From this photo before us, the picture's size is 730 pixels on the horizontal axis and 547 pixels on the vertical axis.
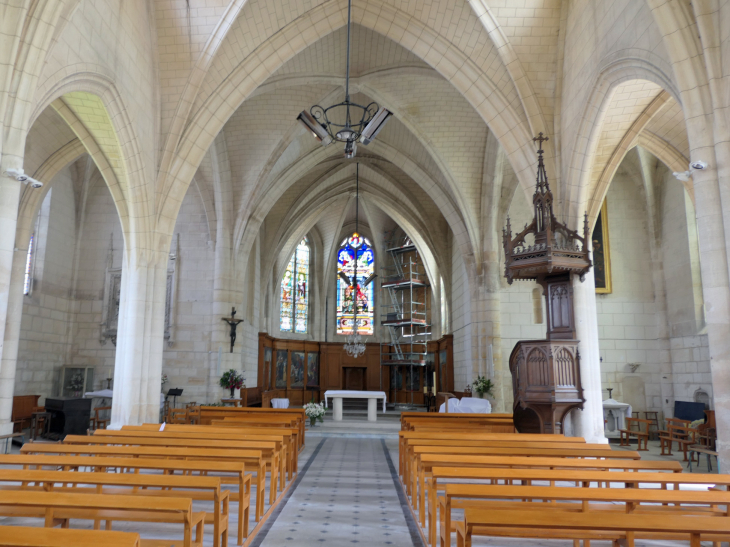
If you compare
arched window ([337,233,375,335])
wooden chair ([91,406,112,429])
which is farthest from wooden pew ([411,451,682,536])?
arched window ([337,233,375,335])

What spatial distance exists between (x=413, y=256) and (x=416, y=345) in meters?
3.84

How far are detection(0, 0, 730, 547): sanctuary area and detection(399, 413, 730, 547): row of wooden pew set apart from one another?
0.03 meters

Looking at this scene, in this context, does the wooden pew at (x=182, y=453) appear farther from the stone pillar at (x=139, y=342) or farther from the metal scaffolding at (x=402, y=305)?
the metal scaffolding at (x=402, y=305)

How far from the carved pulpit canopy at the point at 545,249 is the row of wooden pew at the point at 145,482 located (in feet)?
14.1

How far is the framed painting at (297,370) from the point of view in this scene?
2280 cm

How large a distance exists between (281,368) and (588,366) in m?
15.0

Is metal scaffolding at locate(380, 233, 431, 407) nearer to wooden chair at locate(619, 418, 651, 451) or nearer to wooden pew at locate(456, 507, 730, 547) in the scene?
wooden chair at locate(619, 418, 651, 451)

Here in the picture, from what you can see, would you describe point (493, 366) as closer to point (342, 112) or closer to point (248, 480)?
point (342, 112)

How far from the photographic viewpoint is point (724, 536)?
2.91 m

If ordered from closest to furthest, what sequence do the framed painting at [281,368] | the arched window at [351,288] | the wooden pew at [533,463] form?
1. the wooden pew at [533,463]
2. the framed painting at [281,368]
3. the arched window at [351,288]

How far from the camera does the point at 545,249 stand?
8508 millimetres

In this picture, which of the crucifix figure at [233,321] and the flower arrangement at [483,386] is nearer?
the flower arrangement at [483,386]

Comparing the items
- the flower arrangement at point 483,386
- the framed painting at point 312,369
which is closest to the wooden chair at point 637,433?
the flower arrangement at point 483,386

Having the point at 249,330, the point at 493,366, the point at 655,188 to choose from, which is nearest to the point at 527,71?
the point at 655,188
